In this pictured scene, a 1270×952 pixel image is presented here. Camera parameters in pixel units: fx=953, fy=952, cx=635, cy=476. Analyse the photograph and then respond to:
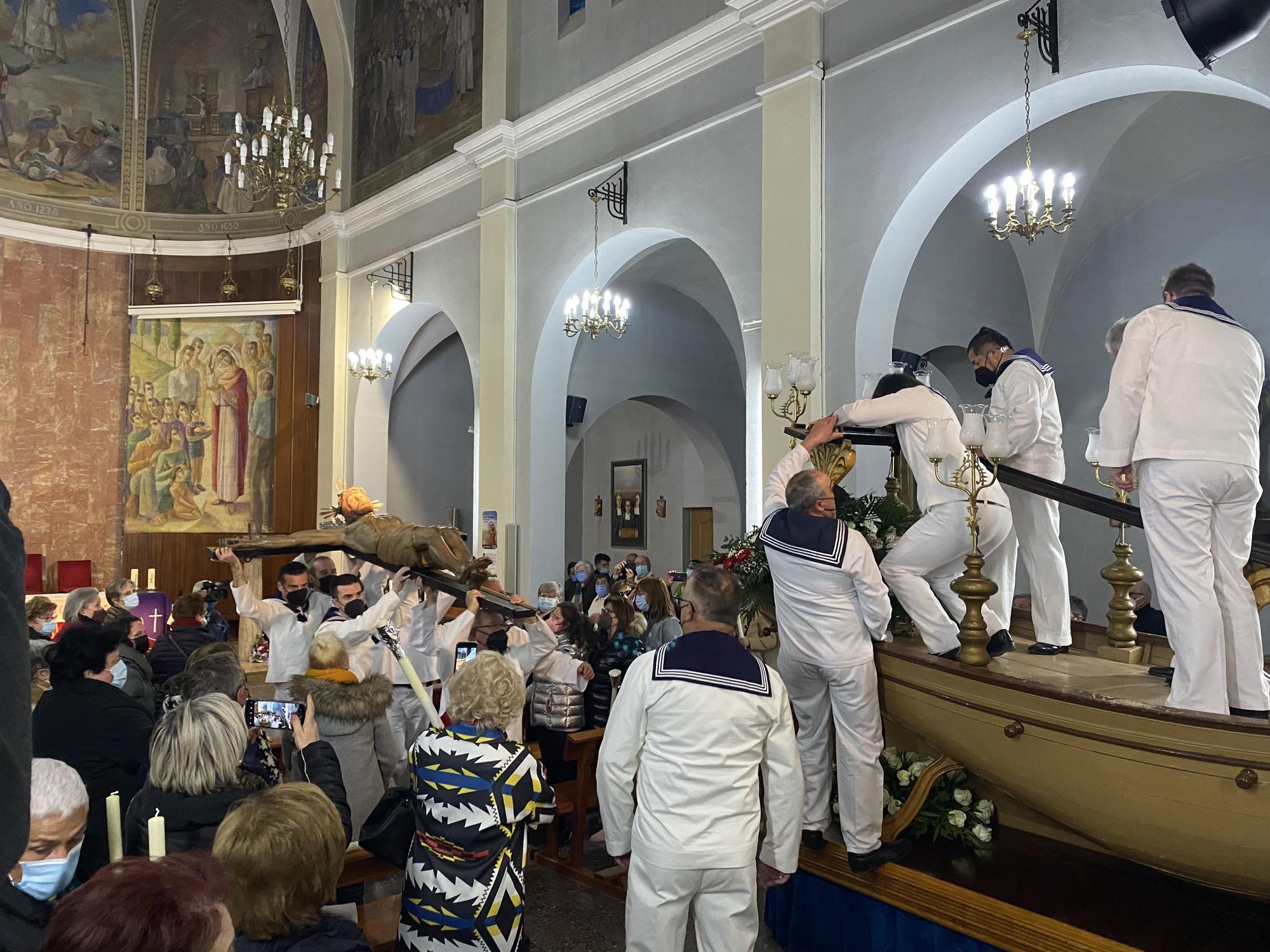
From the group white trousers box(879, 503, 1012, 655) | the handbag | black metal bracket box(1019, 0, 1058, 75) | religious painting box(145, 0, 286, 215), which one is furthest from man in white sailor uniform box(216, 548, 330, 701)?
religious painting box(145, 0, 286, 215)

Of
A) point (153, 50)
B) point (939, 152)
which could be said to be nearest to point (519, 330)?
point (939, 152)

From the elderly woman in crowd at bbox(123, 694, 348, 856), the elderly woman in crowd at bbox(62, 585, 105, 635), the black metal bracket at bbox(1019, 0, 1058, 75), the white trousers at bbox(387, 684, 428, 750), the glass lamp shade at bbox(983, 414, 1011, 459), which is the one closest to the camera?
the elderly woman in crowd at bbox(123, 694, 348, 856)

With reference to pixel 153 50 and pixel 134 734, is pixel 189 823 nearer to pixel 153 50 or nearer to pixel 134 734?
pixel 134 734

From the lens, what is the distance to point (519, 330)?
11258mm

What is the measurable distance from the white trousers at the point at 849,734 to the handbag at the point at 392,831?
5.67 ft

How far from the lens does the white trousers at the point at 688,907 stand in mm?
3270

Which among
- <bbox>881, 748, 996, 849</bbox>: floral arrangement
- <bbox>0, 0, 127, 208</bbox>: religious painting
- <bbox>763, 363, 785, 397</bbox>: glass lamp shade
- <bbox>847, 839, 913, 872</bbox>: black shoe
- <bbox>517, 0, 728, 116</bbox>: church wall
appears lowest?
<bbox>847, 839, 913, 872</bbox>: black shoe

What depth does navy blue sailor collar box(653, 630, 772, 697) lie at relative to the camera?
3307 mm

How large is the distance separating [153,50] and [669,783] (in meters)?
17.6

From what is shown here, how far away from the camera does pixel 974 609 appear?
428 centimetres

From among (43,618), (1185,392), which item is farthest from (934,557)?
(43,618)

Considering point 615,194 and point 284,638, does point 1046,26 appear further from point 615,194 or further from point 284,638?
point 284,638

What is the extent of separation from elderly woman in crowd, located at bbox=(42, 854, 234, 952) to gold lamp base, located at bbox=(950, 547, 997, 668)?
134 inches

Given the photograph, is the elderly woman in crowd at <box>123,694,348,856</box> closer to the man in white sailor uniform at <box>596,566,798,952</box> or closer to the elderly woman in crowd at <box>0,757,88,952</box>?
the elderly woman in crowd at <box>0,757,88,952</box>
